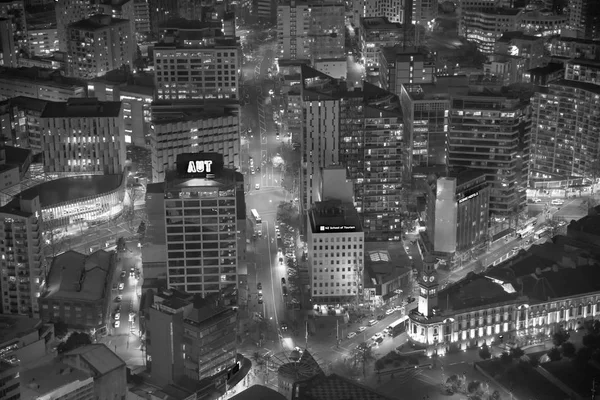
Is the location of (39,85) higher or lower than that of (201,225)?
lower

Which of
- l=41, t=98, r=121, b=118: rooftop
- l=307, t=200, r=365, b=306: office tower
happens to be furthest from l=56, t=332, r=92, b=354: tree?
l=41, t=98, r=121, b=118: rooftop

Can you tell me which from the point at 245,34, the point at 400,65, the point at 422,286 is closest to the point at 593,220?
the point at 422,286

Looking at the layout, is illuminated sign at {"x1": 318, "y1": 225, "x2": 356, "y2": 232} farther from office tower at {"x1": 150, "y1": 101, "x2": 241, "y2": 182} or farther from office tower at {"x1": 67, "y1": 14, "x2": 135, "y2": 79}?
office tower at {"x1": 67, "y1": 14, "x2": 135, "y2": 79}

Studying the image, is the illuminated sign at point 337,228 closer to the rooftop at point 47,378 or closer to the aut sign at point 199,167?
the aut sign at point 199,167

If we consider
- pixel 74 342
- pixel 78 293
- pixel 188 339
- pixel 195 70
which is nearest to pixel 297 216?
pixel 195 70

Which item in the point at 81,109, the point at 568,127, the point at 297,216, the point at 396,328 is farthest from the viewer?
the point at 568,127

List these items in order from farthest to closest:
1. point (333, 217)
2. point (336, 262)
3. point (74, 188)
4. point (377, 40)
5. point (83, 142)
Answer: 1. point (377, 40)
2. point (83, 142)
3. point (74, 188)
4. point (333, 217)
5. point (336, 262)

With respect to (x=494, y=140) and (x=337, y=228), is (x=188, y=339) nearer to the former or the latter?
(x=337, y=228)
